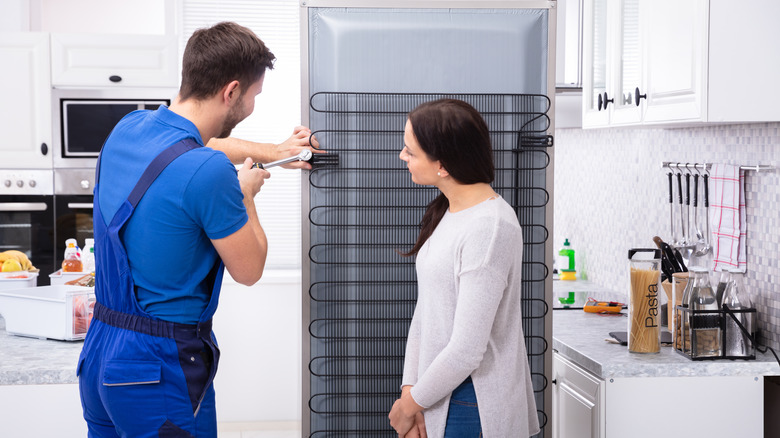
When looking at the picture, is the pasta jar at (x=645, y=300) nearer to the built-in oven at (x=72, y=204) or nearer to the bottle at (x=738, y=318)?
the bottle at (x=738, y=318)

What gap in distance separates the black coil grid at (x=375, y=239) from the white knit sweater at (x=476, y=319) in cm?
26

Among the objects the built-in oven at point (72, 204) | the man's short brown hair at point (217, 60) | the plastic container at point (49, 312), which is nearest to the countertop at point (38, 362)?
the plastic container at point (49, 312)

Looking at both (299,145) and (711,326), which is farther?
(711,326)

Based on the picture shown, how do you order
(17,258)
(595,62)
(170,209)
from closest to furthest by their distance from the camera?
(170,209)
(595,62)
(17,258)

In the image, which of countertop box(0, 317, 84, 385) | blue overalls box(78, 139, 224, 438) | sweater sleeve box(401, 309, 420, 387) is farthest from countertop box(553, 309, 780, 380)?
countertop box(0, 317, 84, 385)

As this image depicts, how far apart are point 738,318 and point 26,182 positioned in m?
3.29

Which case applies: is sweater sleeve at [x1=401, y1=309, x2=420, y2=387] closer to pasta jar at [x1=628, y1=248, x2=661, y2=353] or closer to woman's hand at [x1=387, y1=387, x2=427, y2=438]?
woman's hand at [x1=387, y1=387, x2=427, y2=438]

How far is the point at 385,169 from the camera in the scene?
1.77 m

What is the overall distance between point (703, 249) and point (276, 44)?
267 cm

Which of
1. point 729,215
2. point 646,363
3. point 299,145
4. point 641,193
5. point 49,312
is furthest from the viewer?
point 641,193

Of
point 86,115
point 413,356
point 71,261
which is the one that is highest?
point 86,115

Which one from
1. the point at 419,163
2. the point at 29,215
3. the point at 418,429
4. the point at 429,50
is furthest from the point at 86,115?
the point at 418,429

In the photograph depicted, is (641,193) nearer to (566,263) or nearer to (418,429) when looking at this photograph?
(566,263)

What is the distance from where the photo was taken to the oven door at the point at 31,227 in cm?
378
